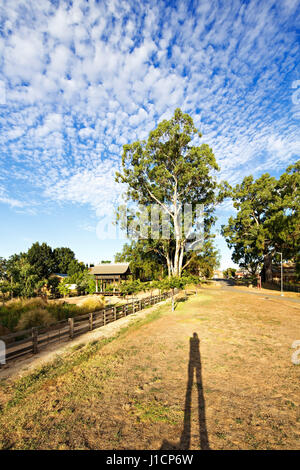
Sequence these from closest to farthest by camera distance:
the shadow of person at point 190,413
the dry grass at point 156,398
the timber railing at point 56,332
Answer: the shadow of person at point 190,413
the dry grass at point 156,398
the timber railing at point 56,332

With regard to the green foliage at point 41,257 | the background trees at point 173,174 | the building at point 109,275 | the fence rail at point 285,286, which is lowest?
the fence rail at point 285,286

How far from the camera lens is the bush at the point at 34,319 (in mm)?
11305

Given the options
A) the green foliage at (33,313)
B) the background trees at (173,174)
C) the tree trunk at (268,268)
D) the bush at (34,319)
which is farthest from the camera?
the tree trunk at (268,268)

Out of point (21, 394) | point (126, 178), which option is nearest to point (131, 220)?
point (126, 178)

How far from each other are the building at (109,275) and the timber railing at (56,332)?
15.8 m

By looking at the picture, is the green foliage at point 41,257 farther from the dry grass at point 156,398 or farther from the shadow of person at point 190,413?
the shadow of person at point 190,413

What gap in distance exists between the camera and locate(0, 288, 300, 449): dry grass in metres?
3.45

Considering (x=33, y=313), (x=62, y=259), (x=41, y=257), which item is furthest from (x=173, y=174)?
(x=62, y=259)

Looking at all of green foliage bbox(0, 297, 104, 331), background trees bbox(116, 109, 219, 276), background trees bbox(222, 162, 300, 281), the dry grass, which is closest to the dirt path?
the dry grass

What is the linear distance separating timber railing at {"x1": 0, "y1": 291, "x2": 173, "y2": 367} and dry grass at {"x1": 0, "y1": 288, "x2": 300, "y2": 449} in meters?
1.67

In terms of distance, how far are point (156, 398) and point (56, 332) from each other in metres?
7.95

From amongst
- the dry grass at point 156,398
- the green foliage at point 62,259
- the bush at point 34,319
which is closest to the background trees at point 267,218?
the dry grass at point 156,398

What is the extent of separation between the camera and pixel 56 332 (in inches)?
414

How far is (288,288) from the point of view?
3159 centimetres
